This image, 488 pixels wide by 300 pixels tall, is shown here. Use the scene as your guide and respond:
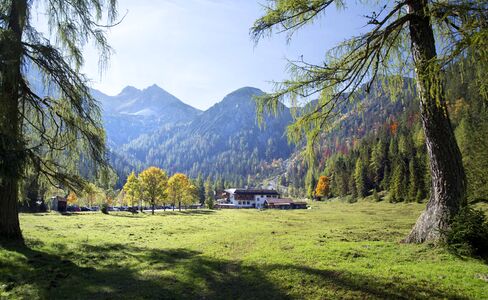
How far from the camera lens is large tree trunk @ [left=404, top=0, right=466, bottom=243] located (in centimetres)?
1011

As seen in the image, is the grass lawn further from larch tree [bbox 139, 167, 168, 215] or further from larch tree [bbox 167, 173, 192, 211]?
larch tree [bbox 167, 173, 192, 211]

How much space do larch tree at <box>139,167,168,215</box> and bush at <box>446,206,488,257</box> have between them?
61.2 m

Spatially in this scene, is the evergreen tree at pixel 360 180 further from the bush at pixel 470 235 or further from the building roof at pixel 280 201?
the bush at pixel 470 235

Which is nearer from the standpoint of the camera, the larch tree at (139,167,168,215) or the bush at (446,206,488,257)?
the bush at (446,206,488,257)

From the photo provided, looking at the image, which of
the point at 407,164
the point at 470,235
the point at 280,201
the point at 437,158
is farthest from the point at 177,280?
the point at 280,201

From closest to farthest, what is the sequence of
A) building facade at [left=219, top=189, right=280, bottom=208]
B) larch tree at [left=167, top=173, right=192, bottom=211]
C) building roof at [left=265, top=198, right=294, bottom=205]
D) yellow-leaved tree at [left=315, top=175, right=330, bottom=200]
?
larch tree at [left=167, top=173, right=192, bottom=211] < building roof at [left=265, top=198, right=294, bottom=205] < yellow-leaved tree at [left=315, top=175, right=330, bottom=200] < building facade at [left=219, top=189, right=280, bottom=208]

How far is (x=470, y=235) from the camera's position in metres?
8.99

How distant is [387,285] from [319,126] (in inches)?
230

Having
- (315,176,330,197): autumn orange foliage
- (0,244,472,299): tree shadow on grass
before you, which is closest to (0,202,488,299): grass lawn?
(0,244,472,299): tree shadow on grass

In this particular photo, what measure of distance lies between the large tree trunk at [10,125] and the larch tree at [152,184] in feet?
172

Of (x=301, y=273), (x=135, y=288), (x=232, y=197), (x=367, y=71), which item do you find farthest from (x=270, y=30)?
(x=232, y=197)

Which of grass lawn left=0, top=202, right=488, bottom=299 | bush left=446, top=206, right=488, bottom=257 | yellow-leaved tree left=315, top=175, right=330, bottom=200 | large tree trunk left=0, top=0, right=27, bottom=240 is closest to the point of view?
grass lawn left=0, top=202, right=488, bottom=299

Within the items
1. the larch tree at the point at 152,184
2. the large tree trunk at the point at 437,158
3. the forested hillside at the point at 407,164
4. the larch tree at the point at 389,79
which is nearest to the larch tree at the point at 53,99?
the larch tree at the point at 389,79

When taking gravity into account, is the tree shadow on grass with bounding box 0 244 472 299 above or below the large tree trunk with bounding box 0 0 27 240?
below
